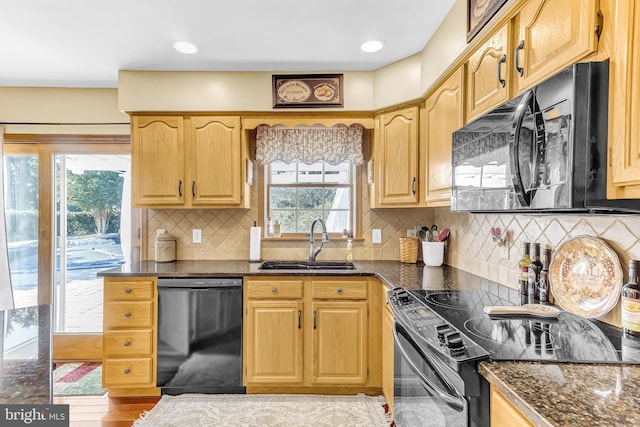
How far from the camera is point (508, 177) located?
4.00 ft

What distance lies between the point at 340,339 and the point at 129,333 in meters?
A: 1.49

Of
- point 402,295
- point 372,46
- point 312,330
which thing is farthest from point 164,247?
point 372,46

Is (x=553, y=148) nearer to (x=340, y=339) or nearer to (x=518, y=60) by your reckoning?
(x=518, y=60)

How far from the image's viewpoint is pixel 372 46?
2.36m


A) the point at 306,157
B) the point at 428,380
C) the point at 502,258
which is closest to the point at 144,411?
the point at 428,380

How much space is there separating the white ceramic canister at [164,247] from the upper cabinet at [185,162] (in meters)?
0.30

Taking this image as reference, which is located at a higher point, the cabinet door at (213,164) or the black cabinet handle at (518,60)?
the black cabinet handle at (518,60)

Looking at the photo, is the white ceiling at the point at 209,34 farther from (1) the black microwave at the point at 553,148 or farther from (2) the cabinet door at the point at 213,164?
(1) the black microwave at the point at 553,148

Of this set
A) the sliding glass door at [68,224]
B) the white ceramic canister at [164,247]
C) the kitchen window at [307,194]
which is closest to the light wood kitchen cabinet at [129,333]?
A: the white ceramic canister at [164,247]

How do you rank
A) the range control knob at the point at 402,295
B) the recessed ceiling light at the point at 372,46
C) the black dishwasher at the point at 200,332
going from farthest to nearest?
the black dishwasher at the point at 200,332, the recessed ceiling light at the point at 372,46, the range control knob at the point at 402,295

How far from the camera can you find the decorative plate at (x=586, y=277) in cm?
129

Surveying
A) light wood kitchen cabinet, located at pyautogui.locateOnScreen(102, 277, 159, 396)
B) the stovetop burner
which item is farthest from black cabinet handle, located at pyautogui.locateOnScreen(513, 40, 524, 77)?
light wood kitchen cabinet, located at pyautogui.locateOnScreen(102, 277, 159, 396)

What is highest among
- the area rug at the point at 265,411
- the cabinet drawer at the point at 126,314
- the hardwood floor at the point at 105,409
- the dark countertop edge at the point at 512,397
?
the dark countertop edge at the point at 512,397

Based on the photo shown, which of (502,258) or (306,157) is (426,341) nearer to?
(502,258)
